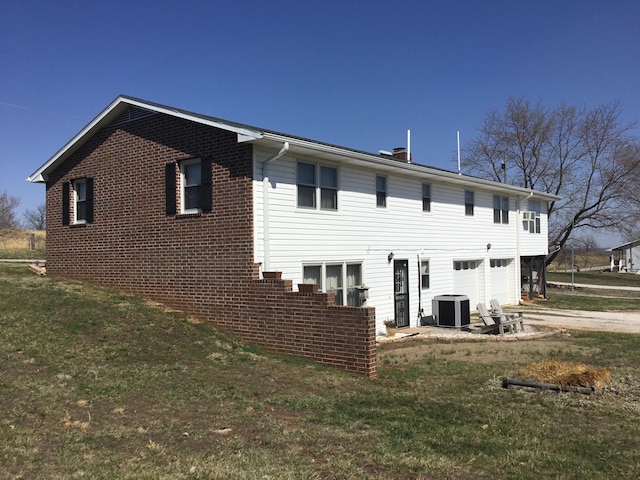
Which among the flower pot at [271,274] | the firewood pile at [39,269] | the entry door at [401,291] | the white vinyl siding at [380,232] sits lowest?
the entry door at [401,291]

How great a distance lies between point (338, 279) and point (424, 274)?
4.56 meters

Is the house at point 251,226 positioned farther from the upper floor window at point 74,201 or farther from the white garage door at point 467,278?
the white garage door at point 467,278

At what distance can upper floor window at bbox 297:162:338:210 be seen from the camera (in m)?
12.5

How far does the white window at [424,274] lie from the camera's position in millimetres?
16952

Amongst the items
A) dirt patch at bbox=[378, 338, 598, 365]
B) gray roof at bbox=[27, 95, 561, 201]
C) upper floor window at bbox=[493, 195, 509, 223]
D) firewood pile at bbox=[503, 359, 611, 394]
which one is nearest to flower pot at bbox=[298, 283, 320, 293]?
dirt patch at bbox=[378, 338, 598, 365]

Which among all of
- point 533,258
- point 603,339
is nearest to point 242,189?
point 603,339

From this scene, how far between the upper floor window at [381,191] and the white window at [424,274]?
2.81 metres

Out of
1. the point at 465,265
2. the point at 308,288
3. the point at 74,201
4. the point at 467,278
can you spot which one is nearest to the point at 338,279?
the point at 308,288

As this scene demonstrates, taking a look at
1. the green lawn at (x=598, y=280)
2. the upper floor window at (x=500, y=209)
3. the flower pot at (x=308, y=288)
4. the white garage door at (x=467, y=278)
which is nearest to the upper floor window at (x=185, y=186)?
the flower pot at (x=308, y=288)

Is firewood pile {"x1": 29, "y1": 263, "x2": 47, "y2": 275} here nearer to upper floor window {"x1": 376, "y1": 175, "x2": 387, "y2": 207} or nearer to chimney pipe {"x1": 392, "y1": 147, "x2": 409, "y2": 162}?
upper floor window {"x1": 376, "y1": 175, "x2": 387, "y2": 207}

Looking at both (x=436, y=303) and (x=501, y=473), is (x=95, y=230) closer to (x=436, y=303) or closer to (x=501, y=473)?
(x=436, y=303)

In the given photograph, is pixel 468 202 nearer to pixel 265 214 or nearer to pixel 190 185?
pixel 265 214

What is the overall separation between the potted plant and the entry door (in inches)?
26.0

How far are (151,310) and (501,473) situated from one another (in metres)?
8.54
